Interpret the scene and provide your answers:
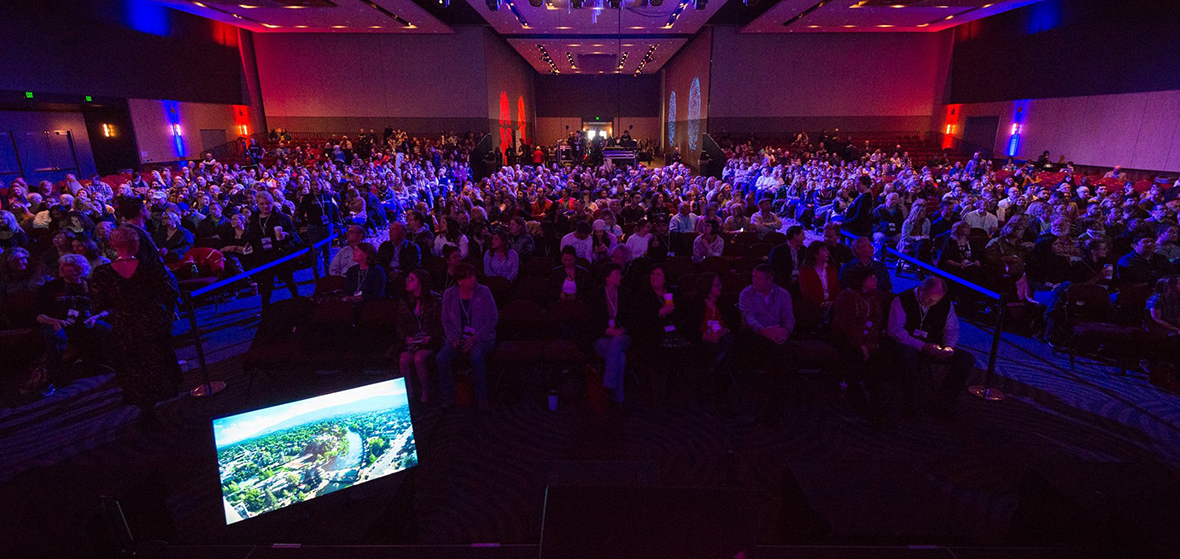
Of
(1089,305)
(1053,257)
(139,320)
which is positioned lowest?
(1089,305)

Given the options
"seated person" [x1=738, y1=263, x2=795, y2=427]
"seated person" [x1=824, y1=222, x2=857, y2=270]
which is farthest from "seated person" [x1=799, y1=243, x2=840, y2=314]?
"seated person" [x1=824, y1=222, x2=857, y2=270]

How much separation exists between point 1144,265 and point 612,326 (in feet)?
21.2

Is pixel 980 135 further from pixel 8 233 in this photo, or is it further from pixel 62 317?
pixel 8 233

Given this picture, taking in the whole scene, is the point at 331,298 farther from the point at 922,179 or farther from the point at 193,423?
the point at 922,179

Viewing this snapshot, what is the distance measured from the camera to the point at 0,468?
3920 millimetres

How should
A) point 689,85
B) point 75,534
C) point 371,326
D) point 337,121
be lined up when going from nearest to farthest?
point 75,534
point 371,326
point 337,121
point 689,85

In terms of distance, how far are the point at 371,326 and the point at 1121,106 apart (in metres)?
21.6

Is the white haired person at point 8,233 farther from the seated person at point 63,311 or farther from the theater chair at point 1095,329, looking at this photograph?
the theater chair at point 1095,329

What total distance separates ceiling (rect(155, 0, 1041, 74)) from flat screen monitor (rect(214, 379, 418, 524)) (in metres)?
14.4

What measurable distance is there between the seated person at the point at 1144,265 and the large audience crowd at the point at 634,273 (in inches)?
0.7

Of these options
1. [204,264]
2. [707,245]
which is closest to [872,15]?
[707,245]

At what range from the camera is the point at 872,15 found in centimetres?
1841

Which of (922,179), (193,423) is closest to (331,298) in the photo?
(193,423)

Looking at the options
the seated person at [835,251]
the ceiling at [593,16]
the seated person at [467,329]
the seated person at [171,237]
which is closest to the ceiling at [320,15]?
the ceiling at [593,16]
